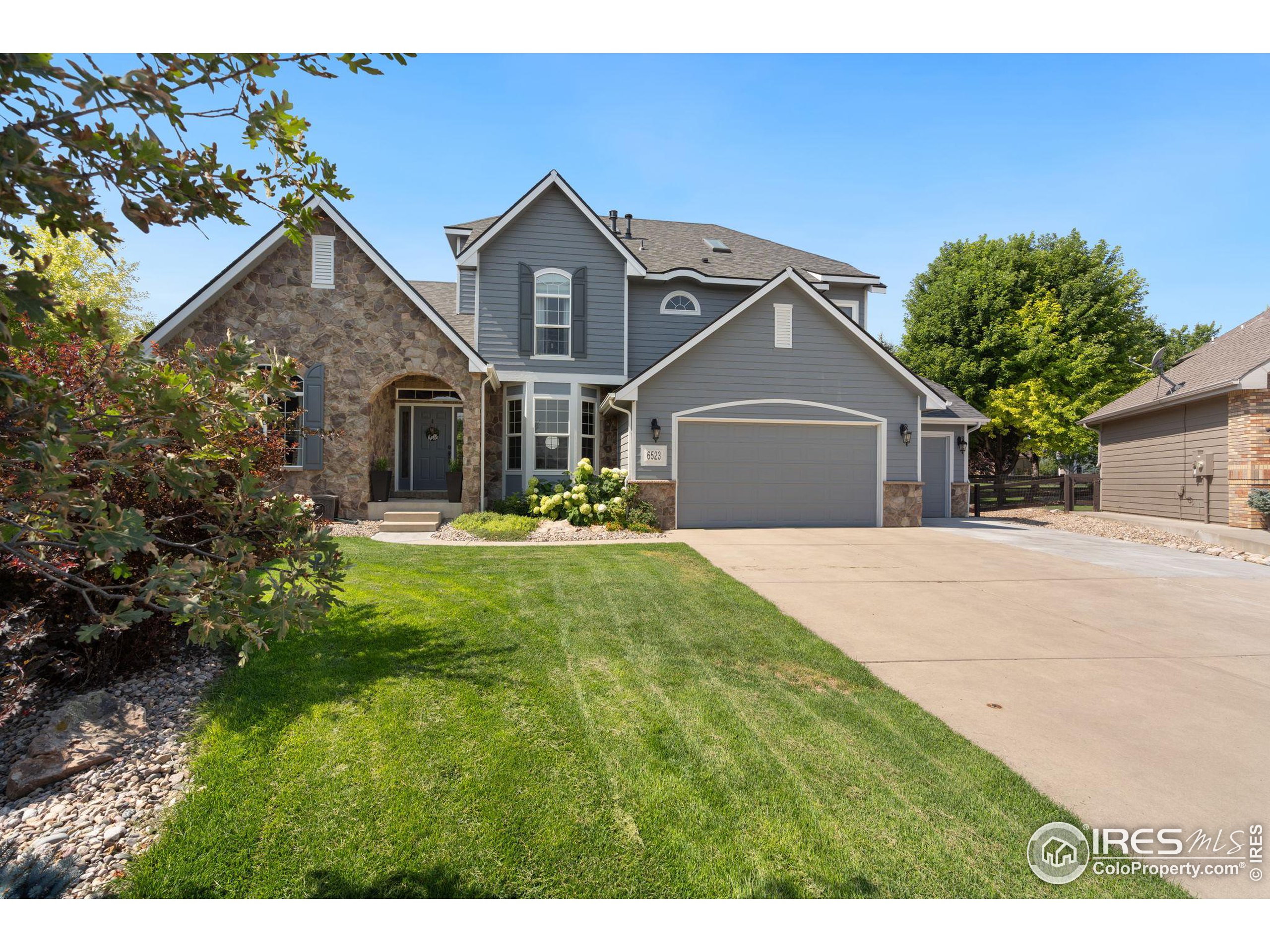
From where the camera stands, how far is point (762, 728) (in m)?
3.34

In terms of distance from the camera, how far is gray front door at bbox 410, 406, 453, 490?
51.1 ft

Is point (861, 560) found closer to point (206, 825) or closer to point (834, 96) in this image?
point (834, 96)

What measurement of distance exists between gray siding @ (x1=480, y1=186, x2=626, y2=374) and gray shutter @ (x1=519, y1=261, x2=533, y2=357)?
13 centimetres

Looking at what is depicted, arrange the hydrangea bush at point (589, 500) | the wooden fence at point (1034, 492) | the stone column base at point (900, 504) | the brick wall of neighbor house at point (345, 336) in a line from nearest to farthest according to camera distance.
Answer: the hydrangea bush at point (589, 500) → the brick wall of neighbor house at point (345, 336) → the stone column base at point (900, 504) → the wooden fence at point (1034, 492)

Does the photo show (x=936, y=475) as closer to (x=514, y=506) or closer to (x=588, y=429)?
(x=588, y=429)

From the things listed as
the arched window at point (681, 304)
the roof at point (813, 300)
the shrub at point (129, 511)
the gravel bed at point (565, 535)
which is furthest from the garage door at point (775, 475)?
the shrub at point (129, 511)

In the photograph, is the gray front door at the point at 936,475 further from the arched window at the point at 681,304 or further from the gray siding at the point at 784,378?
the arched window at the point at 681,304

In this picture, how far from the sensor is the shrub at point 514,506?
12.9 m

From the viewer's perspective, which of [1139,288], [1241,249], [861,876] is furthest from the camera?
[1139,288]

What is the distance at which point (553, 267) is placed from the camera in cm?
1405

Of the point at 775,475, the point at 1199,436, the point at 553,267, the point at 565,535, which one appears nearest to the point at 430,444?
the point at 553,267

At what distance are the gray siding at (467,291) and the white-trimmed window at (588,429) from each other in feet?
11.4

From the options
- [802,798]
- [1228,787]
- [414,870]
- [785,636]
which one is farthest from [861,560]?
[414,870]

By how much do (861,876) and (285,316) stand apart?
44.8 ft
